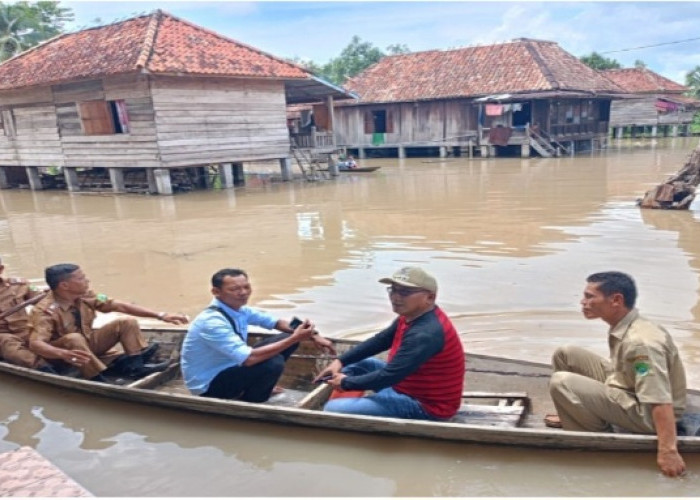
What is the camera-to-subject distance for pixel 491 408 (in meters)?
3.98

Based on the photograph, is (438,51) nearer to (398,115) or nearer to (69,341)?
(398,115)

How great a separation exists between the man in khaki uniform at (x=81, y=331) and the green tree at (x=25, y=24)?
1386 inches

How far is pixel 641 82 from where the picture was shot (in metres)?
38.1

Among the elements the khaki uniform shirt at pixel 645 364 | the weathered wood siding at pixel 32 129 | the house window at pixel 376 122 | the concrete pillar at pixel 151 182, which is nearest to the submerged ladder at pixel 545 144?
the house window at pixel 376 122

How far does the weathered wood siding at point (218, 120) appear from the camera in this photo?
1627 centimetres

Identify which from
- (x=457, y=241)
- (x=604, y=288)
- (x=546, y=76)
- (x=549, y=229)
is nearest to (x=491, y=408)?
(x=604, y=288)

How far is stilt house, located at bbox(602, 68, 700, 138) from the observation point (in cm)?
3669

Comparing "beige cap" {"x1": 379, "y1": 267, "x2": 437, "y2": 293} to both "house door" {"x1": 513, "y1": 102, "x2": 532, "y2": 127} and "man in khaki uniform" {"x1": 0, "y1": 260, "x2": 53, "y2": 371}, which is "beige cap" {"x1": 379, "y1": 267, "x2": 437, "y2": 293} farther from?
"house door" {"x1": 513, "y1": 102, "x2": 532, "y2": 127}

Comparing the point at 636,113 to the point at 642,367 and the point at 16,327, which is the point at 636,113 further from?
the point at 16,327

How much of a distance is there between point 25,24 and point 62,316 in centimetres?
3938

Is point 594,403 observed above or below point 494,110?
below

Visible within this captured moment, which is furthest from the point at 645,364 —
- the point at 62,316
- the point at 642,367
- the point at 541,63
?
the point at 541,63

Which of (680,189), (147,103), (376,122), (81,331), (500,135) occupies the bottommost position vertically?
(680,189)

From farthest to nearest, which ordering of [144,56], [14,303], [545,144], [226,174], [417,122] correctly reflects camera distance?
[417,122] < [545,144] < [226,174] < [144,56] < [14,303]
